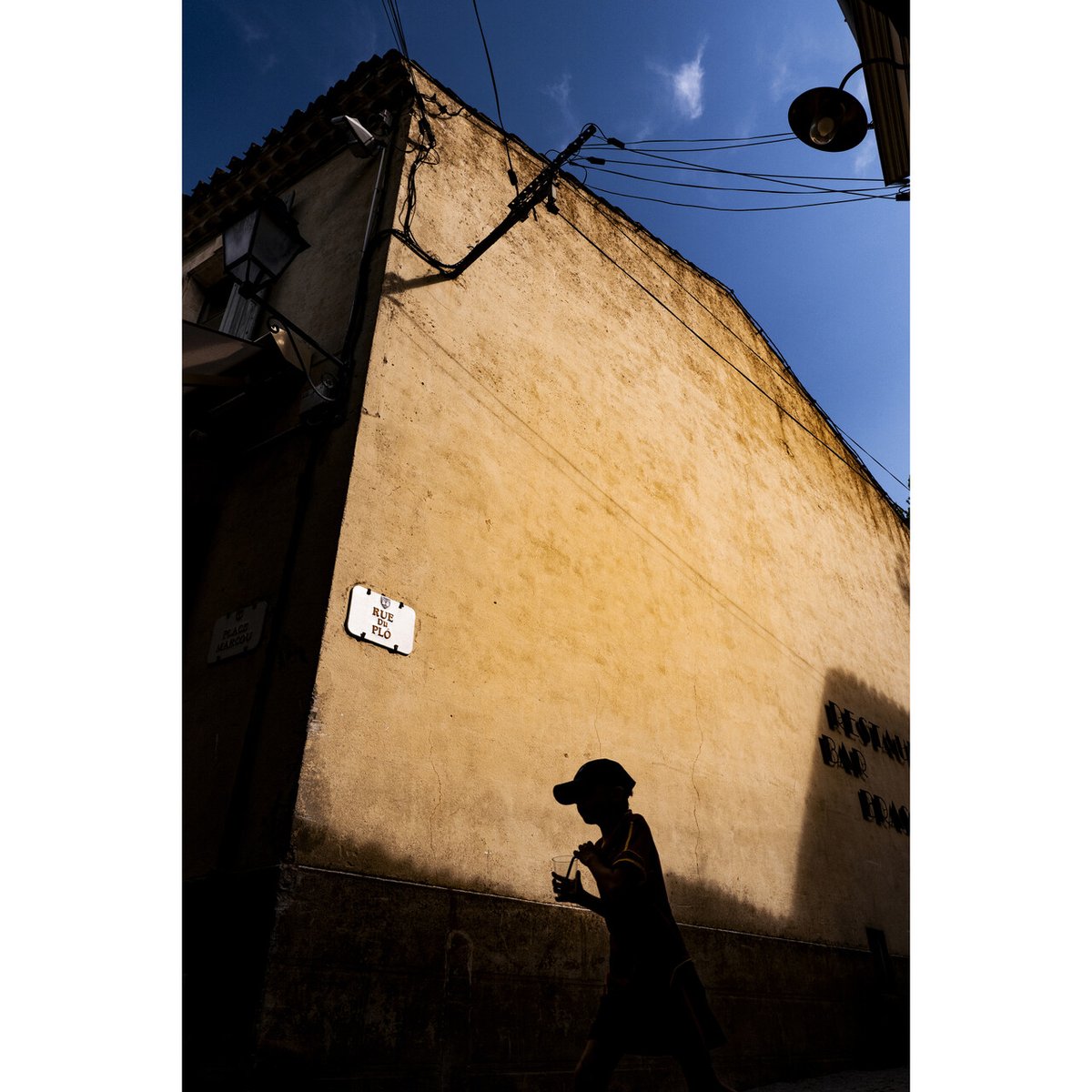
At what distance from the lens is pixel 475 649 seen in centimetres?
511

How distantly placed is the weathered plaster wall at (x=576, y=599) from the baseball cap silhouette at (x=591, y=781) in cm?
101

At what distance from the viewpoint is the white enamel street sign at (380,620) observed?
456 cm

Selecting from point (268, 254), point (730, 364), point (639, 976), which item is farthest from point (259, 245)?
point (730, 364)

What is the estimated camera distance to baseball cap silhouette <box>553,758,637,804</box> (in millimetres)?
3828

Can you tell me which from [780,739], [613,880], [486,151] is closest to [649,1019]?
[613,880]

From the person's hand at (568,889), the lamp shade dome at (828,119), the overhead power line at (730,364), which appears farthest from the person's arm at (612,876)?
the overhead power line at (730,364)

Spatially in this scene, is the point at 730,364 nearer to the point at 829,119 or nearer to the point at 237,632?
the point at 829,119

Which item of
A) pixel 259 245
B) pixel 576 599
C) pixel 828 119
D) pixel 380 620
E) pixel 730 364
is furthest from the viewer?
pixel 730 364

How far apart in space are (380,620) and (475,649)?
69cm

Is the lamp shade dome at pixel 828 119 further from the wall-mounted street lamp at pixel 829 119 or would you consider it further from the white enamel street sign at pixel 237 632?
the white enamel street sign at pixel 237 632

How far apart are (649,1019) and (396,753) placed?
70.2 inches

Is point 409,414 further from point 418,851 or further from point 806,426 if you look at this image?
point 806,426

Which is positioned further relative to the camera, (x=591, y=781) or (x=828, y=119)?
(x=828, y=119)

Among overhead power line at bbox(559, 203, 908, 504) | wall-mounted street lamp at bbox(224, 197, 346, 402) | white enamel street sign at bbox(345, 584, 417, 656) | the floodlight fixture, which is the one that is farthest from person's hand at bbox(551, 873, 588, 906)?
overhead power line at bbox(559, 203, 908, 504)
